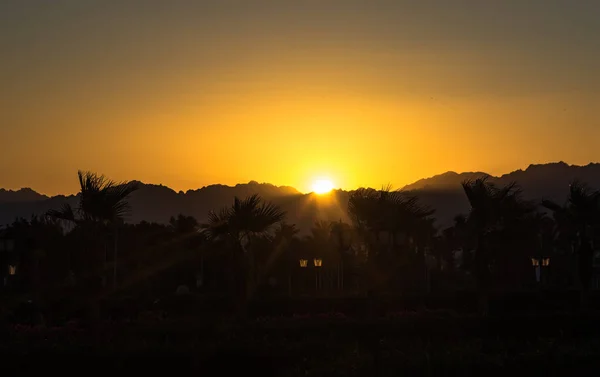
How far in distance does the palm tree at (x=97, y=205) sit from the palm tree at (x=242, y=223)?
528 centimetres

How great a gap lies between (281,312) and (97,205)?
1407cm

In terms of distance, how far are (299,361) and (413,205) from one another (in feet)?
47.3

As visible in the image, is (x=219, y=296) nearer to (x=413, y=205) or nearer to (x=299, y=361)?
(x=413, y=205)

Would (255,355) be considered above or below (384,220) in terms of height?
below

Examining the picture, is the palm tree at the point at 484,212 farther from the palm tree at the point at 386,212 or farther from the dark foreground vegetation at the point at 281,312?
the palm tree at the point at 386,212

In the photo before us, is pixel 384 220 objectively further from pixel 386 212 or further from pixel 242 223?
pixel 242 223

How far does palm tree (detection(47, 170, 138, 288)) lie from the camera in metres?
22.9

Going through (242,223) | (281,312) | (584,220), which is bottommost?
(281,312)

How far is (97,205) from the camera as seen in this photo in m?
22.9

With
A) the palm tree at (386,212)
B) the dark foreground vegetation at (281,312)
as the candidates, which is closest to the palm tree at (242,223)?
the dark foreground vegetation at (281,312)

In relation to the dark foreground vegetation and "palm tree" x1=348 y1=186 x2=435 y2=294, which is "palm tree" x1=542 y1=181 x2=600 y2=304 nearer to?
the dark foreground vegetation

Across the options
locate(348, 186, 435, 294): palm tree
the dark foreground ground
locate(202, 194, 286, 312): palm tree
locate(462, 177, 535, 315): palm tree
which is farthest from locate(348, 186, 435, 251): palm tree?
the dark foreground ground

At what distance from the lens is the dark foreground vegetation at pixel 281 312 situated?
16.1m

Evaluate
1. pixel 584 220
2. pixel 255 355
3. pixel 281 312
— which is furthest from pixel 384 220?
pixel 255 355
